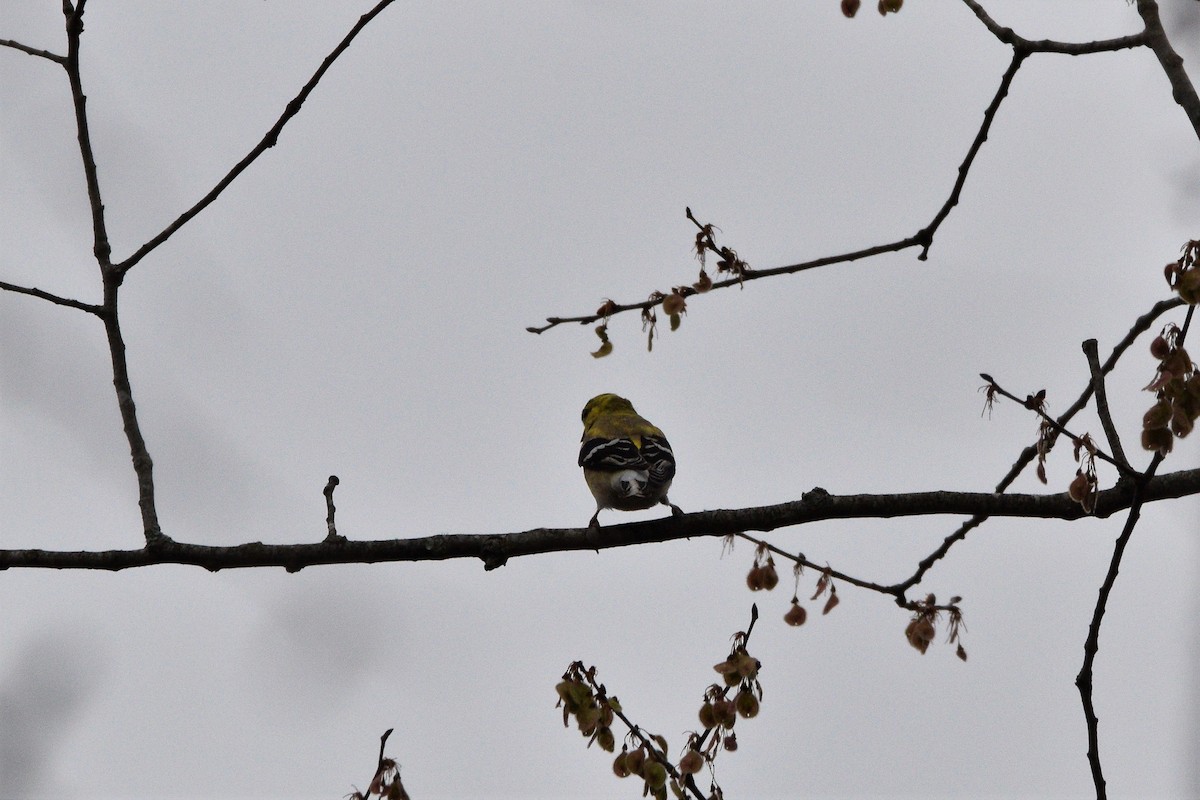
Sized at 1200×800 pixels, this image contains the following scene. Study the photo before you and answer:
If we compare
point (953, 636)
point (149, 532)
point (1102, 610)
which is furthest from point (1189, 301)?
point (149, 532)

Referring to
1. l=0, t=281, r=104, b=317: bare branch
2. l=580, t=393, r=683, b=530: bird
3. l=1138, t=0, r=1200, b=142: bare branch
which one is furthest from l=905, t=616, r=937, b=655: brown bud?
l=0, t=281, r=104, b=317: bare branch

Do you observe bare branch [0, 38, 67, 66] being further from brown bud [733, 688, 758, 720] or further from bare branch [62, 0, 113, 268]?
brown bud [733, 688, 758, 720]

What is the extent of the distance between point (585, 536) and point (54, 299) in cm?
199

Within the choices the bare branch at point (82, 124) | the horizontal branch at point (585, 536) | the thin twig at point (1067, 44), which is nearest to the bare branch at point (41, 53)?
the bare branch at point (82, 124)

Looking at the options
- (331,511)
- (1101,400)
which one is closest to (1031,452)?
(1101,400)

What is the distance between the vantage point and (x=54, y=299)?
4125 millimetres

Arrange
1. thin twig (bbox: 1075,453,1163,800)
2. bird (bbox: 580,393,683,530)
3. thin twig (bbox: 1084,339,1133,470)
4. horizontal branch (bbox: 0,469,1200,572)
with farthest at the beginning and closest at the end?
bird (bbox: 580,393,683,530), horizontal branch (bbox: 0,469,1200,572), thin twig (bbox: 1084,339,1133,470), thin twig (bbox: 1075,453,1163,800)

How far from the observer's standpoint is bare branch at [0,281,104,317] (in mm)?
4027

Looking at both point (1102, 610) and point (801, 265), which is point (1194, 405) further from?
point (801, 265)

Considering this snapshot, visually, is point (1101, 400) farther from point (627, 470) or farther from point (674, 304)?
point (627, 470)

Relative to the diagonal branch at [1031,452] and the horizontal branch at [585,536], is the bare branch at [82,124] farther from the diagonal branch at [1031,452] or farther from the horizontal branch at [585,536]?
the diagonal branch at [1031,452]

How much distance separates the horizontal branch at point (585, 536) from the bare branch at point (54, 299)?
2.76 ft

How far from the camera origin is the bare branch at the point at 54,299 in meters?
4.03

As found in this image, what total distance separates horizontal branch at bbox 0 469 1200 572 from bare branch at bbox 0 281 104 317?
0.84 metres
